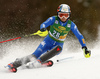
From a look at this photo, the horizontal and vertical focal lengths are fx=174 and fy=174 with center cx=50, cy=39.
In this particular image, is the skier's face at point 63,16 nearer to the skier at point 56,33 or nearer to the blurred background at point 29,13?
Answer: the skier at point 56,33

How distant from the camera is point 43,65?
3395 millimetres

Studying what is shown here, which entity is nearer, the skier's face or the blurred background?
the skier's face

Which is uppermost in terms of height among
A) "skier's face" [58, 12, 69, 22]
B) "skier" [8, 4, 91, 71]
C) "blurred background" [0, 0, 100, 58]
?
"blurred background" [0, 0, 100, 58]

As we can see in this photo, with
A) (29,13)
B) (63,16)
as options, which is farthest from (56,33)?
(29,13)

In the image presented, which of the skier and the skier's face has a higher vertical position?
the skier's face

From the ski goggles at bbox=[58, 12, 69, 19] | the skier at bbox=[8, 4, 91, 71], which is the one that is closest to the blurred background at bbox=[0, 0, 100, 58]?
the skier at bbox=[8, 4, 91, 71]

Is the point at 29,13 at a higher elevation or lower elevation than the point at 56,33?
higher

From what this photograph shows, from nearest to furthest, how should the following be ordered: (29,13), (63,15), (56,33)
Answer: (63,15)
(56,33)
(29,13)

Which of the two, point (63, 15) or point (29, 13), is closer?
point (63, 15)

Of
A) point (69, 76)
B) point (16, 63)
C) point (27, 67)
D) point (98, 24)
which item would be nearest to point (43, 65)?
point (27, 67)

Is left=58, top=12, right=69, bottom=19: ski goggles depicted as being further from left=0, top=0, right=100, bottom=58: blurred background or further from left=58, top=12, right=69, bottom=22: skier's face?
left=0, top=0, right=100, bottom=58: blurred background

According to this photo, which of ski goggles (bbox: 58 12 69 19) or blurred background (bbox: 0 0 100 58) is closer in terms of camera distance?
ski goggles (bbox: 58 12 69 19)

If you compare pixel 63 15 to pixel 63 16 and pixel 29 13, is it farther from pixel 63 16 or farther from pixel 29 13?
pixel 29 13

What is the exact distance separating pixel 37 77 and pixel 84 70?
82 centimetres
